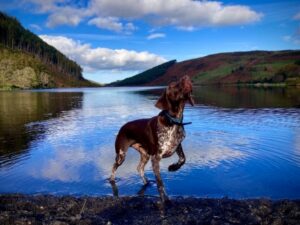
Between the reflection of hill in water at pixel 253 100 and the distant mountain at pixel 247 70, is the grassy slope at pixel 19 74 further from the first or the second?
the reflection of hill in water at pixel 253 100

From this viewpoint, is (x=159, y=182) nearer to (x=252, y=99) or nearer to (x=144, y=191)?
(x=144, y=191)

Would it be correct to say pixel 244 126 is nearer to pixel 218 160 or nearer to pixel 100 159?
pixel 218 160

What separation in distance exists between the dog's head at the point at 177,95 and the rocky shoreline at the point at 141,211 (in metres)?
2.57

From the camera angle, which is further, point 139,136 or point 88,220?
point 139,136

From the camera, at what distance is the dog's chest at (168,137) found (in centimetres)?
968

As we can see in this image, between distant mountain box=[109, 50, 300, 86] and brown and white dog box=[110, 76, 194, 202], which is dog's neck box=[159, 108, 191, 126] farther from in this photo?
distant mountain box=[109, 50, 300, 86]

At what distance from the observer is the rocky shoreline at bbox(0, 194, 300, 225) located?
27.3 ft

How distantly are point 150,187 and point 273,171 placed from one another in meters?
5.02

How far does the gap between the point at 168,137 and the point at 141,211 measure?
6.64 ft

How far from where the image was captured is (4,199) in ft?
34.1

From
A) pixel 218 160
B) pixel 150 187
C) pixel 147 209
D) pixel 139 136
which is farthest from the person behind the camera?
pixel 218 160

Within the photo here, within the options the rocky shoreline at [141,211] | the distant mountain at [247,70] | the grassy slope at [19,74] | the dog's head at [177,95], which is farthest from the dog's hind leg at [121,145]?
the grassy slope at [19,74]

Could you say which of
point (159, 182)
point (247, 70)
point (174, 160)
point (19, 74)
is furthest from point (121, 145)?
point (19, 74)

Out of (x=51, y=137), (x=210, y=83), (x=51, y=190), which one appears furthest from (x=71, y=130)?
(x=210, y=83)
